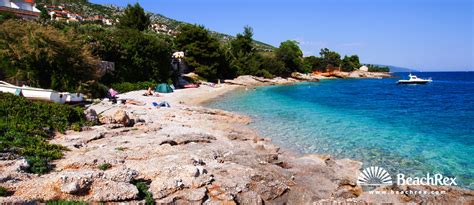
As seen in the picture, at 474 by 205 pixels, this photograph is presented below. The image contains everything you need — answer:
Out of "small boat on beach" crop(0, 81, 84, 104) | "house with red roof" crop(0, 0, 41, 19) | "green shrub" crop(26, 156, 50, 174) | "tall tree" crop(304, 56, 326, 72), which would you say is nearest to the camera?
"green shrub" crop(26, 156, 50, 174)

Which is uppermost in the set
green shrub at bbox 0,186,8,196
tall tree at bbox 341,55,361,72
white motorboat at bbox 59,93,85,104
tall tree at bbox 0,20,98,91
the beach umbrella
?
tall tree at bbox 341,55,361,72

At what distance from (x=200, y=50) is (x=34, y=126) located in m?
42.4

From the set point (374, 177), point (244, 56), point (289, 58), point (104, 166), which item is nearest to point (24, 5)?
point (244, 56)

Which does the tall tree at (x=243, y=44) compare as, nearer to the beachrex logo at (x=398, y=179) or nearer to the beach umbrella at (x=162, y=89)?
the beach umbrella at (x=162, y=89)

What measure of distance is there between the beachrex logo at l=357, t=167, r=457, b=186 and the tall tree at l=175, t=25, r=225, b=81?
43538 mm

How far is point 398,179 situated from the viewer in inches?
419

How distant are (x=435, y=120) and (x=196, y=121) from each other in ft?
59.3

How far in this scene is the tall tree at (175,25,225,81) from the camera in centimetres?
5303

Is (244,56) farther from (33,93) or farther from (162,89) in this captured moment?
(33,93)

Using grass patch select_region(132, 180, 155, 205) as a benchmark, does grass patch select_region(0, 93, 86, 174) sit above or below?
above

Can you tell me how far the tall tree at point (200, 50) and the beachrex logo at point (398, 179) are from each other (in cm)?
4354

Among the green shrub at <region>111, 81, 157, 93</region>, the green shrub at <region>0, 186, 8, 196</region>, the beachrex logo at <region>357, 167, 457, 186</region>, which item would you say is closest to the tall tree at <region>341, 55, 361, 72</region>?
the green shrub at <region>111, 81, 157, 93</region>

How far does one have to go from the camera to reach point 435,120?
76.4ft

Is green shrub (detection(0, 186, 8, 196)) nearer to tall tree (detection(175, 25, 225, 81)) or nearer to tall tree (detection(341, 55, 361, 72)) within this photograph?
tall tree (detection(175, 25, 225, 81))
